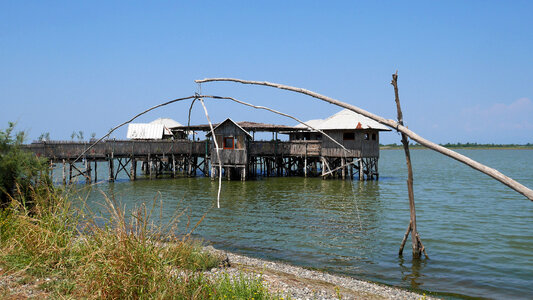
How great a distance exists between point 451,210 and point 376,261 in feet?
39.5

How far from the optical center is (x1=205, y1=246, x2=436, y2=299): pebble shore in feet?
24.1

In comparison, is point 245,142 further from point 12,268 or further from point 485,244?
point 12,268

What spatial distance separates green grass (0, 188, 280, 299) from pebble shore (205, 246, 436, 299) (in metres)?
1.24

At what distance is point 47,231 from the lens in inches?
245

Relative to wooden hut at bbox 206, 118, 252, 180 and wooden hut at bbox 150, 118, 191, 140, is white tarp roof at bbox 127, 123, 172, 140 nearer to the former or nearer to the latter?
wooden hut at bbox 150, 118, 191, 140

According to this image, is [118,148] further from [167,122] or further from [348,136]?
[348,136]

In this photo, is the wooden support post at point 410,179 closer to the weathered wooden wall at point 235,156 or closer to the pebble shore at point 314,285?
the pebble shore at point 314,285

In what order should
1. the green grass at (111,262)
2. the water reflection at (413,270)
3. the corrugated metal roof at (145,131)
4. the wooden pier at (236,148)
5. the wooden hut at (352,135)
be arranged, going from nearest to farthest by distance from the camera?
1. the green grass at (111,262)
2. the water reflection at (413,270)
3. the wooden pier at (236,148)
4. the wooden hut at (352,135)
5. the corrugated metal roof at (145,131)

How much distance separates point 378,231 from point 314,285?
835 cm

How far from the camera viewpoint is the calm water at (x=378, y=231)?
1054 centimetres

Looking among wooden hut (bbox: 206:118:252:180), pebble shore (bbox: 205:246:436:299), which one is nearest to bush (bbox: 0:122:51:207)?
Result: pebble shore (bbox: 205:246:436:299)

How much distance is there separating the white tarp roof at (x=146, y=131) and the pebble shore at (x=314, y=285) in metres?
34.7

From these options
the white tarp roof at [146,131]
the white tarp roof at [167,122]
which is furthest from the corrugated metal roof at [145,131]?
the white tarp roof at [167,122]

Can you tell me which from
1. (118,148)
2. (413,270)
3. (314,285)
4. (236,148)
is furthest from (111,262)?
(118,148)
